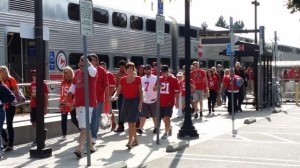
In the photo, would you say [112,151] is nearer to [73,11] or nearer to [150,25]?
[73,11]

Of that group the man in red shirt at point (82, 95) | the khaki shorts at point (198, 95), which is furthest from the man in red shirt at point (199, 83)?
the man in red shirt at point (82, 95)

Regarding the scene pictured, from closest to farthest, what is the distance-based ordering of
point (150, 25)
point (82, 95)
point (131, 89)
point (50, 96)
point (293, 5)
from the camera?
Answer: point (82, 95)
point (131, 89)
point (50, 96)
point (293, 5)
point (150, 25)

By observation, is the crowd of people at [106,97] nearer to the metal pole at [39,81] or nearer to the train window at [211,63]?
the metal pole at [39,81]

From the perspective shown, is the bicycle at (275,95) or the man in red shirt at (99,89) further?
the bicycle at (275,95)

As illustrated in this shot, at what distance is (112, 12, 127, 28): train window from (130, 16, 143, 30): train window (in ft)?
2.07

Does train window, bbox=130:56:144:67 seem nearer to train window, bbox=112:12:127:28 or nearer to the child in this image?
train window, bbox=112:12:127:28

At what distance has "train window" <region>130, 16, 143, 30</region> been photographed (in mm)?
22456

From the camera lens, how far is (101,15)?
20172mm

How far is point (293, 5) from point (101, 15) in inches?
357

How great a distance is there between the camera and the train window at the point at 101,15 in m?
19.8

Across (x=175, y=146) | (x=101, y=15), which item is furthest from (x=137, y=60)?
(x=175, y=146)

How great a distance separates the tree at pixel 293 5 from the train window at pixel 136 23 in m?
6.56

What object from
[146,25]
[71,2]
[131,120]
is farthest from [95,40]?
[131,120]

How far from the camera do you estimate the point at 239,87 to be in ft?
63.2
